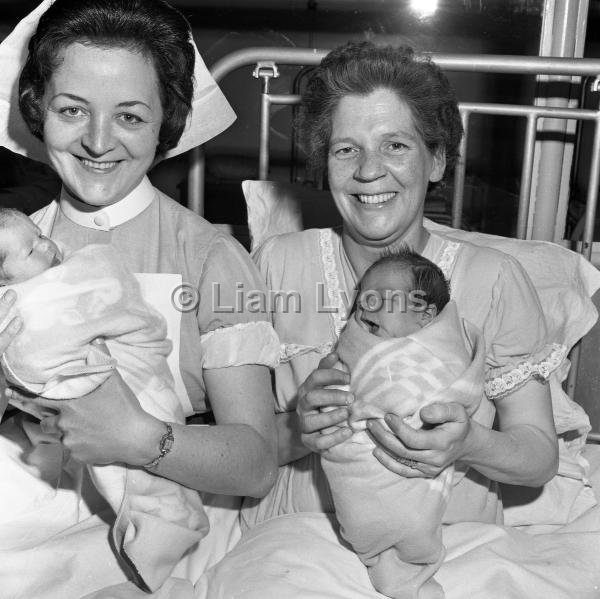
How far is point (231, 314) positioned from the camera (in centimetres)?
207

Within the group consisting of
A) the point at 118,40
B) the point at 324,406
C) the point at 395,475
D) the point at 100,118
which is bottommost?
the point at 395,475

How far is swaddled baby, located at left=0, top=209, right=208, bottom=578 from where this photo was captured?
5.75 feet

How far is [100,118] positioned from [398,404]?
89cm

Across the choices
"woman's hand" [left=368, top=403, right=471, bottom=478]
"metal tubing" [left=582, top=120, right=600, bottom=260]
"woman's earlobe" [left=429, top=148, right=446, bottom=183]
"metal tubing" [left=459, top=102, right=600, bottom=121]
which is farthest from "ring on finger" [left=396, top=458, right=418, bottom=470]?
"metal tubing" [left=459, top=102, right=600, bottom=121]

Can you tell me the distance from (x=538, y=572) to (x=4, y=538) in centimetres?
118

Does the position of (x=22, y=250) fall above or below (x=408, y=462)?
above

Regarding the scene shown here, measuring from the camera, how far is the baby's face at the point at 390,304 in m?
1.90

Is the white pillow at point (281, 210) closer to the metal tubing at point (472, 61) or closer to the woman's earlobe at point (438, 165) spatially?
the metal tubing at point (472, 61)

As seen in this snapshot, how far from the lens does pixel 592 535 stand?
6.88ft

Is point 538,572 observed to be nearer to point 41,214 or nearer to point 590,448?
point 590,448

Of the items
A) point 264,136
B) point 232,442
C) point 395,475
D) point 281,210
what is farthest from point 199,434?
point 264,136

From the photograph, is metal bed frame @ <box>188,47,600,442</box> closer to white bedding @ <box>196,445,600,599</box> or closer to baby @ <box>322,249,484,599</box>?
white bedding @ <box>196,445,600,599</box>

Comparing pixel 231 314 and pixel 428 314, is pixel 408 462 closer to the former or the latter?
pixel 428 314

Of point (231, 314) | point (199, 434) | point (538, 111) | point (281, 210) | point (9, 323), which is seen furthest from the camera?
point (538, 111)
